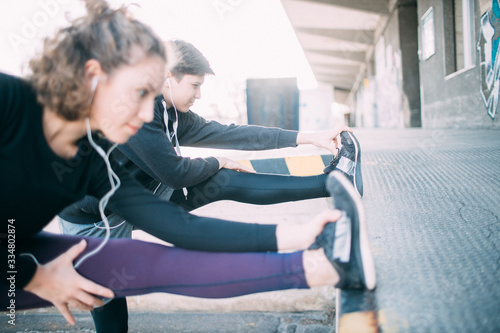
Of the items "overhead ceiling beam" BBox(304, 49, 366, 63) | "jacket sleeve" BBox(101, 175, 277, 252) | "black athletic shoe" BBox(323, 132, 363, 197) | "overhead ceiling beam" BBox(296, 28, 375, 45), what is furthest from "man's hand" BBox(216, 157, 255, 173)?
"overhead ceiling beam" BBox(304, 49, 366, 63)

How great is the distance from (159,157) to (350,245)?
932 millimetres

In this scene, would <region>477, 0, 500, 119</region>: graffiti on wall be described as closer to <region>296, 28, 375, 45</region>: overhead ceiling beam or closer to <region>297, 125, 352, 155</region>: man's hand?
<region>297, 125, 352, 155</region>: man's hand

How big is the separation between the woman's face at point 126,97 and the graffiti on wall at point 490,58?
220 inches

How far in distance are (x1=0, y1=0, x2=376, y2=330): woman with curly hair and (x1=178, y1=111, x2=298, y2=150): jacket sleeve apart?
2.95 ft

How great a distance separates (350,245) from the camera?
1.02 meters

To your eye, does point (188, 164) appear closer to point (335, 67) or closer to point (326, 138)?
point (326, 138)

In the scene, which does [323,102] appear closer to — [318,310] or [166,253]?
[318,310]

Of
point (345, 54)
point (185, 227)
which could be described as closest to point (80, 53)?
point (185, 227)

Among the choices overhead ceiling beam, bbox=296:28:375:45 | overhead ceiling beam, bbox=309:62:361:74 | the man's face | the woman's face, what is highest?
overhead ceiling beam, bbox=309:62:361:74

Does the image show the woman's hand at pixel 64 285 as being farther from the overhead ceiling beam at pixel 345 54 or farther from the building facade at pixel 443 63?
the overhead ceiling beam at pixel 345 54

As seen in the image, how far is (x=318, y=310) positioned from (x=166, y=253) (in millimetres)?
1604

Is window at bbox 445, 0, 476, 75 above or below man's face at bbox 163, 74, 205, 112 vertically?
above

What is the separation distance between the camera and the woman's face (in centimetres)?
Answer: 98

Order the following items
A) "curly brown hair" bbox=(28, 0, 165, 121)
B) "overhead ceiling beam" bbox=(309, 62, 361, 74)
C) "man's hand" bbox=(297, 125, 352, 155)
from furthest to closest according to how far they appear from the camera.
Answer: "overhead ceiling beam" bbox=(309, 62, 361, 74)
"man's hand" bbox=(297, 125, 352, 155)
"curly brown hair" bbox=(28, 0, 165, 121)
